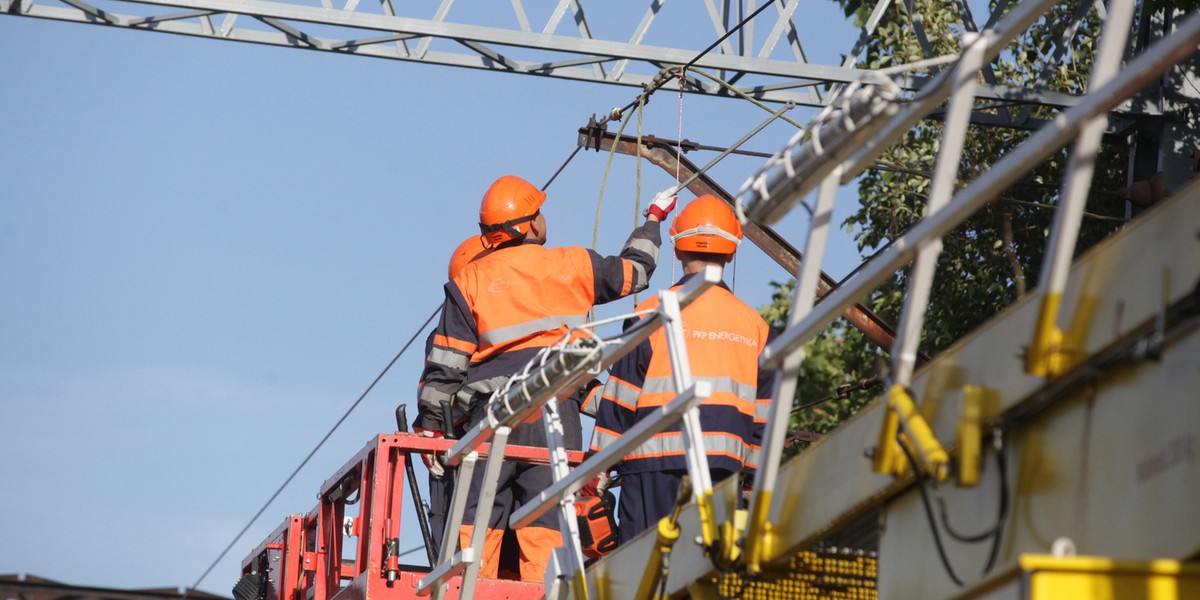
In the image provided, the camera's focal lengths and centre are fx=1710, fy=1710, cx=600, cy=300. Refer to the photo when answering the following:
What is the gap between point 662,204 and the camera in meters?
8.90

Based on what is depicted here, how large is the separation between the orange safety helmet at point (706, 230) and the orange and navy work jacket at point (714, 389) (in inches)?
16.7

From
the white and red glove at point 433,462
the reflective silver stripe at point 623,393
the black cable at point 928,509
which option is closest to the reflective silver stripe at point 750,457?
the reflective silver stripe at point 623,393

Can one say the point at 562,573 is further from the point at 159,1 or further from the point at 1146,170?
the point at 1146,170

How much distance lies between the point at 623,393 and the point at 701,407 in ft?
1.34

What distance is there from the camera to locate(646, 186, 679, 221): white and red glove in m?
8.86

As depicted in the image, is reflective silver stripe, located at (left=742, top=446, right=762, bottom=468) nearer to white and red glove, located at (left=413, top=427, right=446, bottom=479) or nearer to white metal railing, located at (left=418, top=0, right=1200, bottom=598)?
white and red glove, located at (left=413, top=427, right=446, bottom=479)

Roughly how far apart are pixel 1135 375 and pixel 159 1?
8076 mm

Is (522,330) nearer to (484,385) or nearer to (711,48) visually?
(484,385)

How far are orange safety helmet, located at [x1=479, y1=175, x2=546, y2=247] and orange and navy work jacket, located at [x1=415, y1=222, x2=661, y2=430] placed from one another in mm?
254

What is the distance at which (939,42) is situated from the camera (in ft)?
49.9

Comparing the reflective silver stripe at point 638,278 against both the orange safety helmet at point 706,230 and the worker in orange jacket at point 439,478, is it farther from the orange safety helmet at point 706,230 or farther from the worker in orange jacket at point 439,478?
the worker in orange jacket at point 439,478

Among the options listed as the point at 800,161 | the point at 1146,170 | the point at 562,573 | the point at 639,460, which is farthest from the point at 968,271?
the point at 800,161

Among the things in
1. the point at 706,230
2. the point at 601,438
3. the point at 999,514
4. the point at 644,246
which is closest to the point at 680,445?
the point at 601,438

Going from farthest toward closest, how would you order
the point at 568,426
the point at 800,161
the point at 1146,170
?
the point at 1146,170 < the point at 568,426 < the point at 800,161
